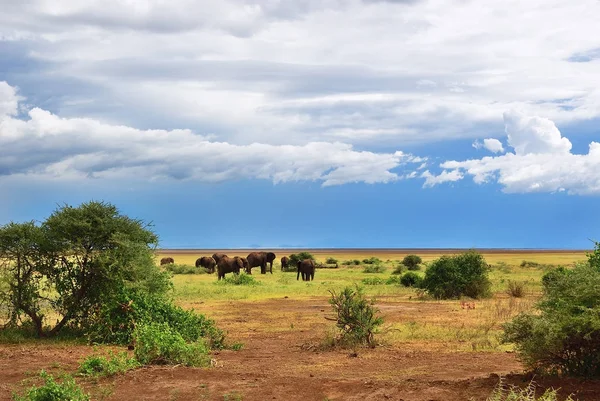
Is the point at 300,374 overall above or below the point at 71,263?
below

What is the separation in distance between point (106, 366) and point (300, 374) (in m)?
3.67

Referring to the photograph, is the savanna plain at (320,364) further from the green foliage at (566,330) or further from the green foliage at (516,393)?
the green foliage at (566,330)

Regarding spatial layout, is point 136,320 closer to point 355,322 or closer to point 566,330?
point 355,322

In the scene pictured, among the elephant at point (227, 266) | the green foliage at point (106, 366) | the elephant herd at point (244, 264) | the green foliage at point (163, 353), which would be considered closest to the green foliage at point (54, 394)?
the green foliage at point (106, 366)

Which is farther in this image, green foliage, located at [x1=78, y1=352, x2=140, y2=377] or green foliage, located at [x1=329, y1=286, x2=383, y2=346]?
green foliage, located at [x1=329, y1=286, x2=383, y2=346]

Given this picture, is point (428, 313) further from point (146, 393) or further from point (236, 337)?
point (146, 393)

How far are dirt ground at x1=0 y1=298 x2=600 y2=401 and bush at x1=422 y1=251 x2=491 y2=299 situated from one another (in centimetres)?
1352

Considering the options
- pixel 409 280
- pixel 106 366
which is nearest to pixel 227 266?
pixel 409 280

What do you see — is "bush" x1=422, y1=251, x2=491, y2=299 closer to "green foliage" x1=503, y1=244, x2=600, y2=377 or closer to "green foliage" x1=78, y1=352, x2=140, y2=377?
"green foliage" x1=503, y1=244, x2=600, y2=377

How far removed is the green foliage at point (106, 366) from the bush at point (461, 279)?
21.1 metres

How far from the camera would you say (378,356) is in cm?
1538

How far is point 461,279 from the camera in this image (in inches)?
1232

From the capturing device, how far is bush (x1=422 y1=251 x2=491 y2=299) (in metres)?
31.5

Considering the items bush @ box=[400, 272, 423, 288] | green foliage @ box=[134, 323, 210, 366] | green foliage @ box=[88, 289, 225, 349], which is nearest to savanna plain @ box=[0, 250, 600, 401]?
green foliage @ box=[134, 323, 210, 366]
